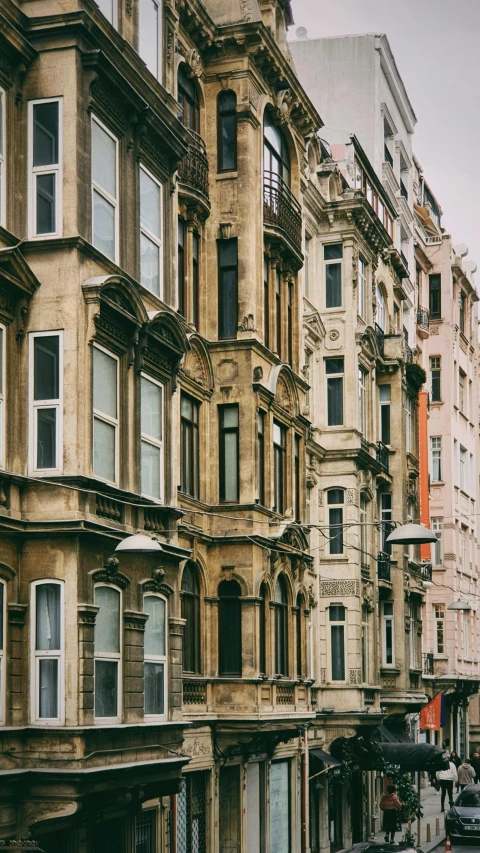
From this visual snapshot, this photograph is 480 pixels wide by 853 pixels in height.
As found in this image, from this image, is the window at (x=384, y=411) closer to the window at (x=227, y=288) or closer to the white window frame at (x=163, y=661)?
the window at (x=227, y=288)

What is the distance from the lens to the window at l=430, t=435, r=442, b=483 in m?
71.6

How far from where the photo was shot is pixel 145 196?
945 inches

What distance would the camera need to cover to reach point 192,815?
28359 millimetres

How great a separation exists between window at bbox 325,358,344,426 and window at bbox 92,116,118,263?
21723 mm

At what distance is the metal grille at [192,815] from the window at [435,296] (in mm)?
46416

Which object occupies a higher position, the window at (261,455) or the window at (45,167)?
the window at (45,167)

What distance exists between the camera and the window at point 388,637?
4959 centimetres

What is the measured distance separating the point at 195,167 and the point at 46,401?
11.1 m

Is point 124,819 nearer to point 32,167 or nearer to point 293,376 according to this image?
point 32,167

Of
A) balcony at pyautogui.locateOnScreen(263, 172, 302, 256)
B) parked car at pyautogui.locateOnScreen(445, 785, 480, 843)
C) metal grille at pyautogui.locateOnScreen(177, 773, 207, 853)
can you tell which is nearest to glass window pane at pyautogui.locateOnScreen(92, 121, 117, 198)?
balcony at pyautogui.locateOnScreen(263, 172, 302, 256)

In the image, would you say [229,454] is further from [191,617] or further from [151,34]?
[151,34]

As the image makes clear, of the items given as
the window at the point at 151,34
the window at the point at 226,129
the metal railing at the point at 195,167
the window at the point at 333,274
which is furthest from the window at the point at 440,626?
the window at the point at 151,34

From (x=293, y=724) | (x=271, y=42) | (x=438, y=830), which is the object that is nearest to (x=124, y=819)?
(x=293, y=724)

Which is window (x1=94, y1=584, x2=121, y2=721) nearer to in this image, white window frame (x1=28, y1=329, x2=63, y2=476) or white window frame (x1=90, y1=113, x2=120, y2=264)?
white window frame (x1=28, y1=329, x2=63, y2=476)
